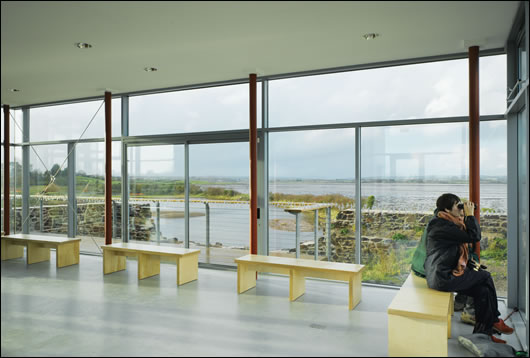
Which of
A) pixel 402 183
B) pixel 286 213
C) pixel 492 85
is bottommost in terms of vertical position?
pixel 286 213

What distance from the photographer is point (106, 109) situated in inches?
237

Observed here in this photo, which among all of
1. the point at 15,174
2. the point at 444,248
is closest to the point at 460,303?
the point at 444,248

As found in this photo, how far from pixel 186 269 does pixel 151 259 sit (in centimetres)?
62

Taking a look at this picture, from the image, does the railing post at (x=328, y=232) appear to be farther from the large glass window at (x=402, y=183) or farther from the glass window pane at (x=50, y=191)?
the glass window pane at (x=50, y=191)

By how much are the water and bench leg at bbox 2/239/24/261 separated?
91.0 inches

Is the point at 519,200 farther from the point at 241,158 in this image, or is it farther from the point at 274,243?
the point at 241,158

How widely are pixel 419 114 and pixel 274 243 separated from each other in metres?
2.39

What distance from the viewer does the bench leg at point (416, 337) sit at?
2.68 meters

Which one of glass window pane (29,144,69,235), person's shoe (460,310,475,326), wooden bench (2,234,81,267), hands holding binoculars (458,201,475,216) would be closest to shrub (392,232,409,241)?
hands holding binoculars (458,201,475,216)

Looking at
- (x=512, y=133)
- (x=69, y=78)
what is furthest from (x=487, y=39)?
(x=69, y=78)

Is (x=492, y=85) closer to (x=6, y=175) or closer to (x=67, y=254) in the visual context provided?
(x=67, y=254)

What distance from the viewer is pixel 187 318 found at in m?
3.62

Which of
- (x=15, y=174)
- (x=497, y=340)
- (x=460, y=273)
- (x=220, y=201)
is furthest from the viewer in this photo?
(x=15, y=174)

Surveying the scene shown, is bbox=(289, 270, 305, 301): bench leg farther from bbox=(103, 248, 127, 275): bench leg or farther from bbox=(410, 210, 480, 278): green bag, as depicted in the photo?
bbox=(103, 248, 127, 275): bench leg
